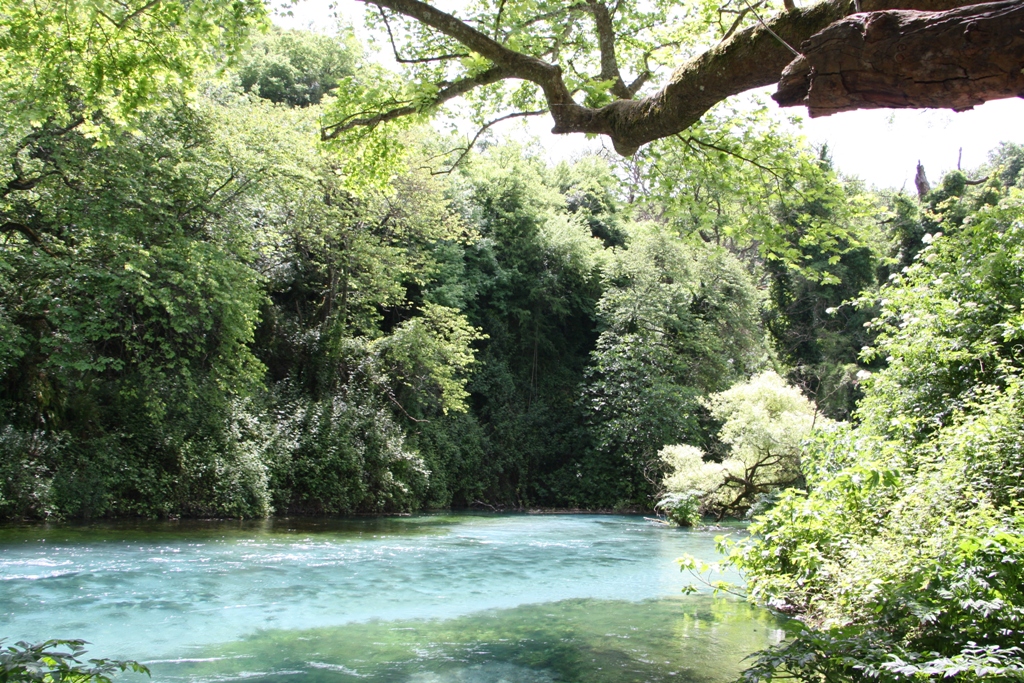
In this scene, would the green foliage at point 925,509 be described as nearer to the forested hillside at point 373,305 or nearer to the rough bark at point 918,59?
the forested hillside at point 373,305

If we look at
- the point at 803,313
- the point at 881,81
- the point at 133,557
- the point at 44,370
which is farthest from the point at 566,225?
the point at 881,81

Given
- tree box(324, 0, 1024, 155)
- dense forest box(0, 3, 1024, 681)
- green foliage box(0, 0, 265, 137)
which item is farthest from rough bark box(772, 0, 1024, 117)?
green foliage box(0, 0, 265, 137)

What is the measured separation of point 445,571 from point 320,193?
9.86 meters

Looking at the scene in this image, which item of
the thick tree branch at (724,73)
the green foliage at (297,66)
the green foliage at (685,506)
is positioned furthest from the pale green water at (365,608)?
the green foliage at (297,66)

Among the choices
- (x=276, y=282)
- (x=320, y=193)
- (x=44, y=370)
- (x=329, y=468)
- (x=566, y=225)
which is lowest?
(x=329, y=468)

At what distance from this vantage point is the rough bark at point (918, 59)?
2527mm

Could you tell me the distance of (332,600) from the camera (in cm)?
741

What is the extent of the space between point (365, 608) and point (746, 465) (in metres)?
10.4

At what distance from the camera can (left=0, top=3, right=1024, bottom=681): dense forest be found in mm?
5480

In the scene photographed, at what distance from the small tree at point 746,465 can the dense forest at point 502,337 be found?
A: 3.3 inches

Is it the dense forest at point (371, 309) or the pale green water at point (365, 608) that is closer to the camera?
the pale green water at point (365, 608)

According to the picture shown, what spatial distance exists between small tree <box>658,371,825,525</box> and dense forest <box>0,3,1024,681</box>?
0.28 ft

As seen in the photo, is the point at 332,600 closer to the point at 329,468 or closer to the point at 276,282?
the point at 329,468

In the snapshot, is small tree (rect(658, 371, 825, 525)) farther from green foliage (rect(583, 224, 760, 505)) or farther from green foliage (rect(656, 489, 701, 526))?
green foliage (rect(583, 224, 760, 505))
